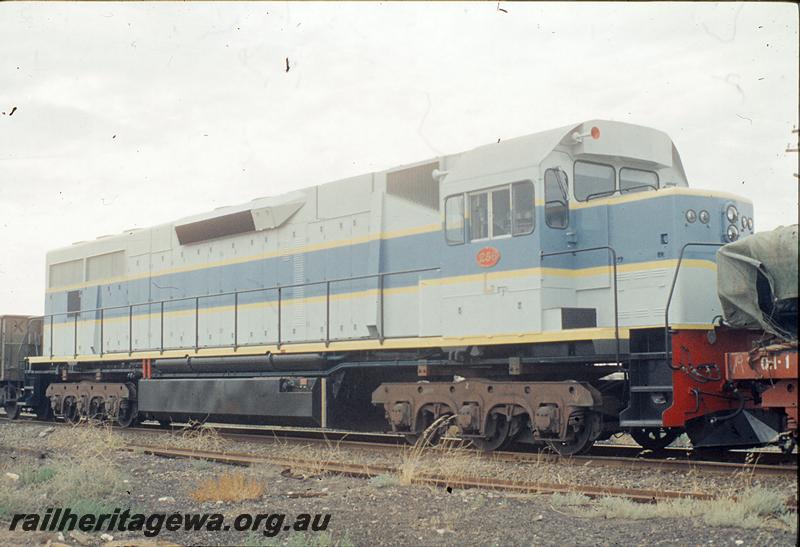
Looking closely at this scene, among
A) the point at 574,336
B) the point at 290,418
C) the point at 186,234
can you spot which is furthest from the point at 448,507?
the point at 186,234

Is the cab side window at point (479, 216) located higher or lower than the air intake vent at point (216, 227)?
lower

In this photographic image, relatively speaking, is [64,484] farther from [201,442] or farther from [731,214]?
[731,214]

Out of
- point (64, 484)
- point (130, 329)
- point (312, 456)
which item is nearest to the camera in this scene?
point (64, 484)

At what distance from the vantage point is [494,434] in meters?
11.2

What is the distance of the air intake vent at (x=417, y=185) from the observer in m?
12.3

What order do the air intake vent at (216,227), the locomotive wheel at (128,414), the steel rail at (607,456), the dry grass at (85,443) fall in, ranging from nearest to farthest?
the steel rail at (607,456), the dry grass at (85,443), the air intake vent at (216,227), the locomotive wheel at (128,414)

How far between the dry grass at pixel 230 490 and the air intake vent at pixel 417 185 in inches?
196

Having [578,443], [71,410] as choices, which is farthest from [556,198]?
[71,410]

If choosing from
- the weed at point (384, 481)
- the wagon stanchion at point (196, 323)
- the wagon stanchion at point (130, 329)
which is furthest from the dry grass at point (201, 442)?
the weed at point (384, 481)

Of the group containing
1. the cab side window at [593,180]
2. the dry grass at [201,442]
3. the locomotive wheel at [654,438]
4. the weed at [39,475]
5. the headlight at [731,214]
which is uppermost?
the cab side window at [593,180]

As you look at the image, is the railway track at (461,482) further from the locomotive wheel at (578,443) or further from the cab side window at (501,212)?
the cab side window at (501,212)

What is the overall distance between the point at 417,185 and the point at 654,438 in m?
4.80

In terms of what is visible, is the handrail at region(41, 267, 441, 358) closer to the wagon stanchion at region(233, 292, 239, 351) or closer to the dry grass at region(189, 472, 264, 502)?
the wagon stanchion at region(233, 292, 239, 351)

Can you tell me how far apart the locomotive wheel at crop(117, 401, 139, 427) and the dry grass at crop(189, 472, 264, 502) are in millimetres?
9590
